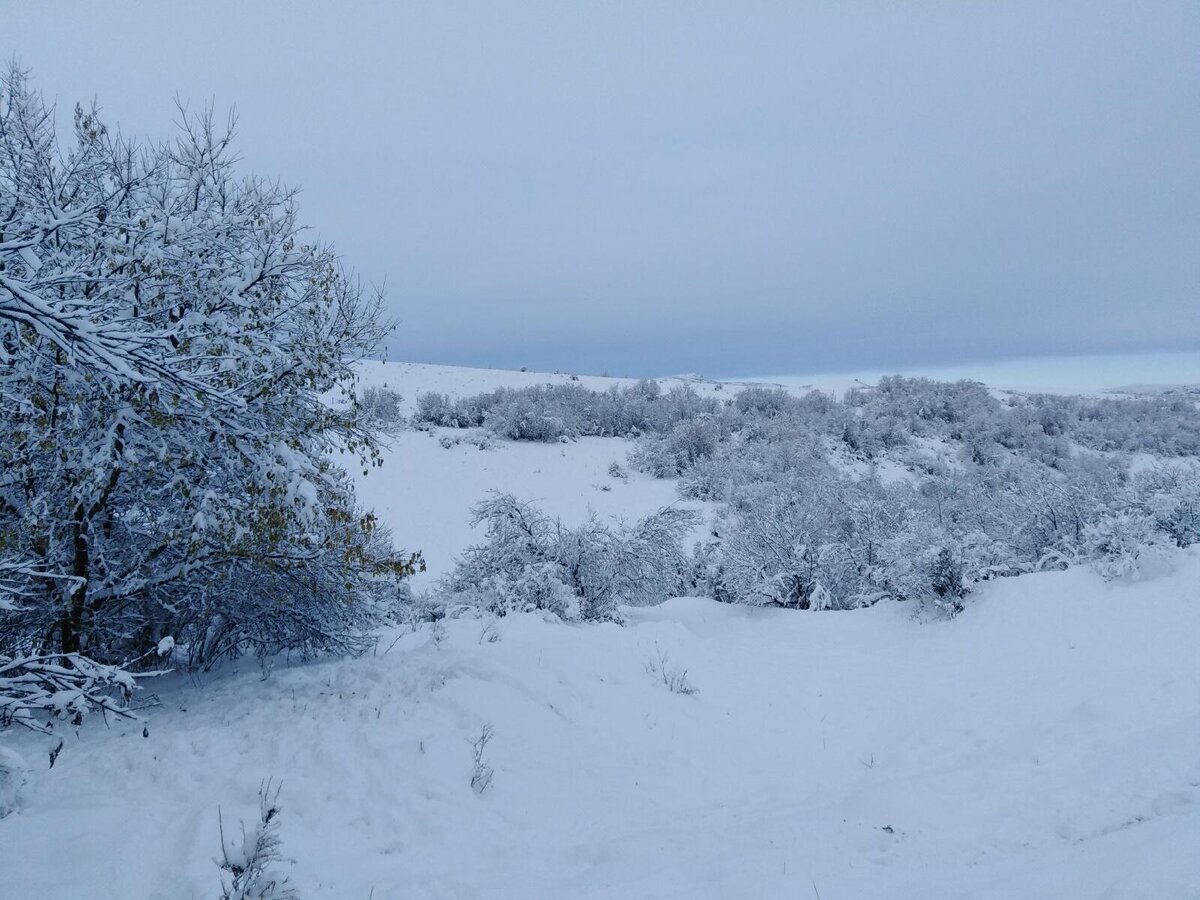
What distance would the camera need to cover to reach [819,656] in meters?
8.75

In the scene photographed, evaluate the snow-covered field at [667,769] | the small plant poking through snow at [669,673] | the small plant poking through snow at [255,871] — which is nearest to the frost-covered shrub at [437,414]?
the snow-covered field at [667,769]

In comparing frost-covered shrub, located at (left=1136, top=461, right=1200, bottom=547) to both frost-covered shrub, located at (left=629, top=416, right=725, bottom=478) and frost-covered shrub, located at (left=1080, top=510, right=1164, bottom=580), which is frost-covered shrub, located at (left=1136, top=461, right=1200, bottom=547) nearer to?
frost-covered shrub, located at (left=1080, top=510, right=1164, bottom=580)

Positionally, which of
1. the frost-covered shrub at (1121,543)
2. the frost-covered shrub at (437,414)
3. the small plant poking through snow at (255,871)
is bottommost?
the small plant poking through snow at (255,871)

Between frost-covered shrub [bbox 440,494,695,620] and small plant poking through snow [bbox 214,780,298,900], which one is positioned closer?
small plant poking through snow [bbox 214,780,298,900]

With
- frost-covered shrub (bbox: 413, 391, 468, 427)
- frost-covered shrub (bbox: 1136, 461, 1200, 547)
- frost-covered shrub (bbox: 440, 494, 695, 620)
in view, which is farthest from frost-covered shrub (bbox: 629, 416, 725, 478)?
frost-covered shrub (bbox: 1136, 461, 1200, 547)

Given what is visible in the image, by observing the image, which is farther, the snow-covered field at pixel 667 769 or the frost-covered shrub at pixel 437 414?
the frost-covered shrub at pixel 437 414

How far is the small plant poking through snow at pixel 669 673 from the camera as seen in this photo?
280 inches

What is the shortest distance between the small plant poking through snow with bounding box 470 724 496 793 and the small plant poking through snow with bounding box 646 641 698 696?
2.49 m

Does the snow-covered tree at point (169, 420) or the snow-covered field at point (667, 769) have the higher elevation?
the snow-covered tree at point (169, 420)

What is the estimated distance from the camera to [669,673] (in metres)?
7.48

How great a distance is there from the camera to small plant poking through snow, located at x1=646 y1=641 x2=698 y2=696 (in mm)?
7113

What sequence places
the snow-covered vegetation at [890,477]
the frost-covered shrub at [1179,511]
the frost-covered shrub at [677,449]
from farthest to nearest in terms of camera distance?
1. the frost-covered shrub at [677,449]
2. the snow-covered vegetation at [890,477]
3. the frost-covered shrub at [1179,511]

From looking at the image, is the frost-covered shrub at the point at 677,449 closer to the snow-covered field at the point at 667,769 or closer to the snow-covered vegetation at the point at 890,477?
the snow-covered vegetation at the point at 890,477

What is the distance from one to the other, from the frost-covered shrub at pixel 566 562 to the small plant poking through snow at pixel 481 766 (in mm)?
4283
